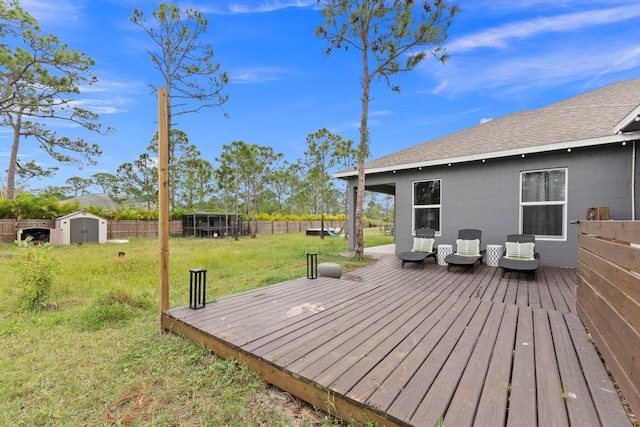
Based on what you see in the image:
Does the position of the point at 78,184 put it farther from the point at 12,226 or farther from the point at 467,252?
the point at 467,252

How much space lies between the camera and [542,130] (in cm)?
694

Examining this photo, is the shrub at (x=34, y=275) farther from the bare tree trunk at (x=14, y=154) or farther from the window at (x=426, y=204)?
the bare tree trunk at (x=14, y=154)

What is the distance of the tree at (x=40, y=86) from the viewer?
1095 cm

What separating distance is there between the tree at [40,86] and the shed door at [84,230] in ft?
13.7

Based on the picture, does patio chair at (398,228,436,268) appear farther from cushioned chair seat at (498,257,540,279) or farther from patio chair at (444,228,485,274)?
cushioned chair seat at (498,257,540,279)

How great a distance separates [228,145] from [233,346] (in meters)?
19.6

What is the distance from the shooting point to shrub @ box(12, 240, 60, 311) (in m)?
4.23

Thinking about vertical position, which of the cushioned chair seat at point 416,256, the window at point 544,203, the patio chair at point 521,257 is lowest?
the cushioned chair seat at point 416,256

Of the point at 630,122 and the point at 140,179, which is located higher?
the point at 140,179

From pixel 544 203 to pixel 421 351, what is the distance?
6013mm

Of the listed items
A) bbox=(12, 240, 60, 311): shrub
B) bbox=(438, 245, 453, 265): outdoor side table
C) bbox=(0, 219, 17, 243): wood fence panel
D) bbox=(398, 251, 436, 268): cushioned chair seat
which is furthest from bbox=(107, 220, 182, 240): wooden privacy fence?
bbox=(438, 245, 453, 265): outdoor side table

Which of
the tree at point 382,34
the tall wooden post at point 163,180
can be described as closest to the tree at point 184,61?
the tree at point 382,34

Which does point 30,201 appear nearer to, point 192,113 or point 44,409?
point 192,113

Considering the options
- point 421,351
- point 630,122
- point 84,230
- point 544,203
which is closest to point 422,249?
point 544,203
